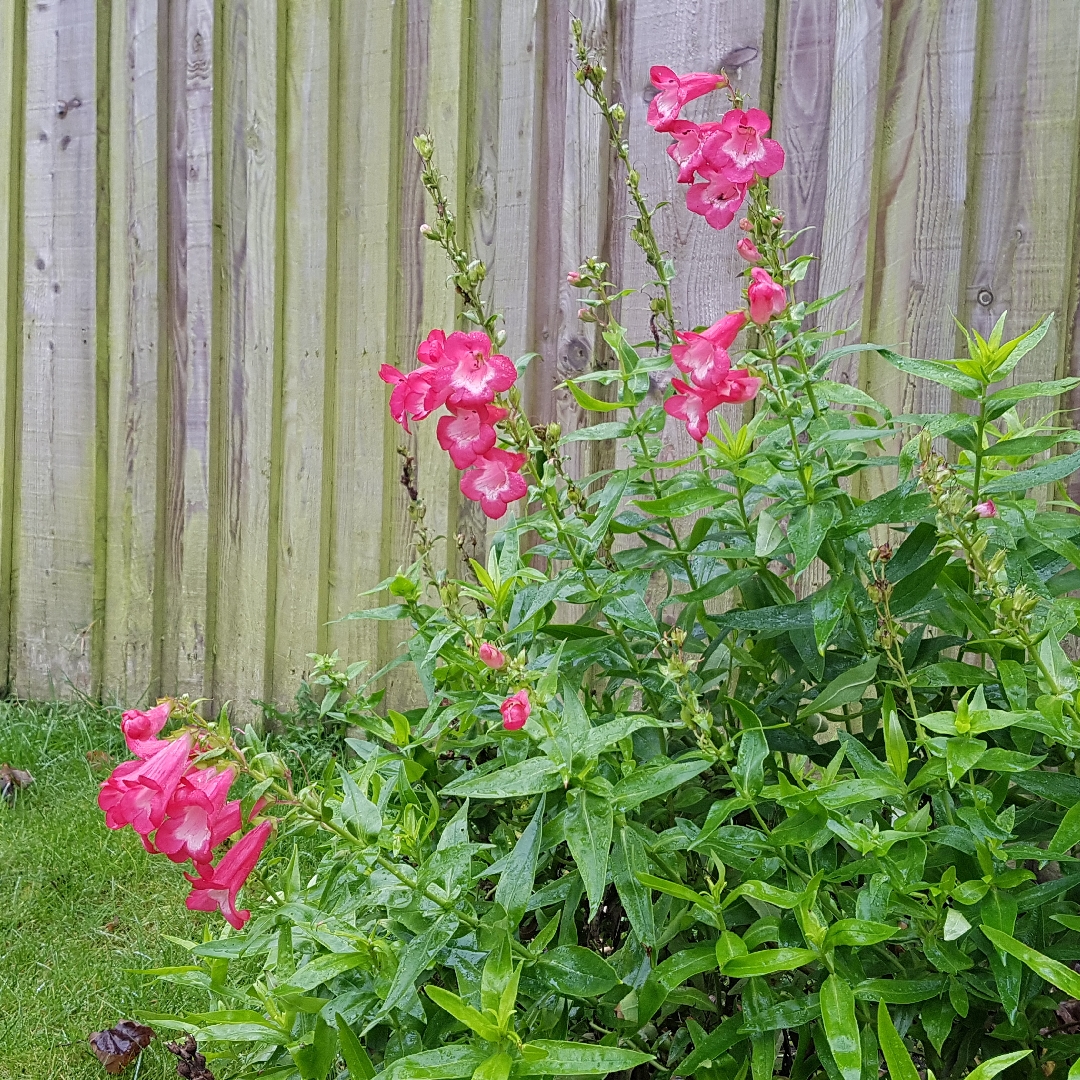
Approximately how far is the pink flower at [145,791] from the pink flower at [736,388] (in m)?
0.74

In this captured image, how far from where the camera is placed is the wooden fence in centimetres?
232

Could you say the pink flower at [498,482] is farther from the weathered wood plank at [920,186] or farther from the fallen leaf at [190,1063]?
the weathered wood plank at [920,186]

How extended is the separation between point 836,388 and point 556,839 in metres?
0.70

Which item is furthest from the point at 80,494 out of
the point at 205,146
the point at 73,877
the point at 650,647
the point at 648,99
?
the point at 650,647

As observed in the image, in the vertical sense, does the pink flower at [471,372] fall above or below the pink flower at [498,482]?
above

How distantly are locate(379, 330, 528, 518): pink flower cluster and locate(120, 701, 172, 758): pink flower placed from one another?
1.47ft

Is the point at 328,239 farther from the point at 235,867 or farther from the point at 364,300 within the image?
the point at 235,867

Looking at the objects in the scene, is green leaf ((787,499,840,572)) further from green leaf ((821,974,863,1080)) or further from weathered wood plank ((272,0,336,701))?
weathered wood plank ((272,0,336,701))

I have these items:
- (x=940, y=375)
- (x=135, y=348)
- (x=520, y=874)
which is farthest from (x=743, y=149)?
(x=135, y=348)

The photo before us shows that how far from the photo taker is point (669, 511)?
1.31 m

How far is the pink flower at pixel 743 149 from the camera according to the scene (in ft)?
4.34

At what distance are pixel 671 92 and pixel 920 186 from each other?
114 centimetres

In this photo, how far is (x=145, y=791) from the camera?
107cm

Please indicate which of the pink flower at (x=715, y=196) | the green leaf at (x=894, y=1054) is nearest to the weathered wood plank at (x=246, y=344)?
the pink flower at (x=715, y=196)
